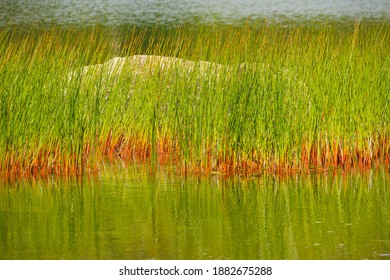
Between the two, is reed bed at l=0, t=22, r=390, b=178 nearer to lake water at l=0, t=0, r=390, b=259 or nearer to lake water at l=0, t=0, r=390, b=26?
lake water at l=0, t=0, r=390, b=259

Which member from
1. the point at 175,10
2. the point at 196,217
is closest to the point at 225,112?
the point at 196,217

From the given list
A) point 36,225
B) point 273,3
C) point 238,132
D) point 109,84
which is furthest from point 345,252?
point 273,3

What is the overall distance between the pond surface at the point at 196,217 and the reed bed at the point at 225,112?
0.33 metres

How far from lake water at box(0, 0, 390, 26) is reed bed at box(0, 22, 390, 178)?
1590cm

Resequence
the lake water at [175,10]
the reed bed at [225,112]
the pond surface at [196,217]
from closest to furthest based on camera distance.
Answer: the pond surface at [196,217]
the reed bed at [225,112]
the lake water at [175,10]

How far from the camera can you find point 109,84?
9.07 metres

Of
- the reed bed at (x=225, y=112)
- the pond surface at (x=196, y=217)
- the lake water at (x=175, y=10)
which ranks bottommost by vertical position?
the pond surface at (x=196, y=217)

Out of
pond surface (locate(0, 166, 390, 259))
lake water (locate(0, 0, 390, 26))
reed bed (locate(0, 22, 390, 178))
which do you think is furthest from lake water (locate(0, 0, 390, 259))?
lake water (locate(0, 0, 390, 26))

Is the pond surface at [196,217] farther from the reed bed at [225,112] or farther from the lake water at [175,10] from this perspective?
the lake water at [175,10]

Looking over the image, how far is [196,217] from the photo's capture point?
21.1ft

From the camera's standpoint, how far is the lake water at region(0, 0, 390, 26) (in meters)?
25.8

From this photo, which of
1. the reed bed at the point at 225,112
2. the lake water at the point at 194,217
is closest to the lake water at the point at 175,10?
the reed bed at the point at 225,112

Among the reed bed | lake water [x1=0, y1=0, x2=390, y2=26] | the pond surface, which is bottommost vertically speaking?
the pond surface

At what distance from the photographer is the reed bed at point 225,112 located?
8.02m
